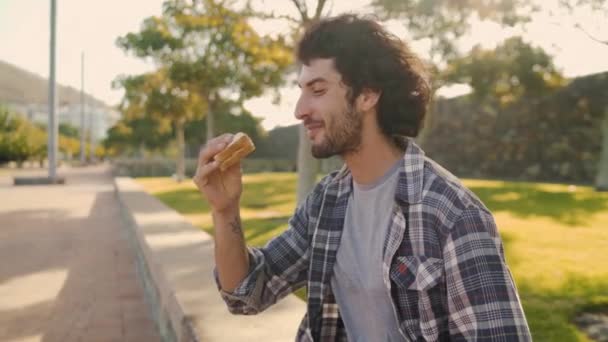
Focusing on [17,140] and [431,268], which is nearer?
[431,268]

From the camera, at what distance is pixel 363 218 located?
5.42 ft

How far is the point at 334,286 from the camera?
1.66 metres

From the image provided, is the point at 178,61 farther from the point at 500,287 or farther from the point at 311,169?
the point at 500,287

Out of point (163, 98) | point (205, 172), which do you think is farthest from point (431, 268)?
point (163, 98)

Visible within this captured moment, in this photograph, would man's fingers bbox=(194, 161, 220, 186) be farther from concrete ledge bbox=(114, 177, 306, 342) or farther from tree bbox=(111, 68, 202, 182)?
tree bbox=(111, 68, 202, 182)

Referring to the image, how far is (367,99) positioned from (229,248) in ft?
2.01

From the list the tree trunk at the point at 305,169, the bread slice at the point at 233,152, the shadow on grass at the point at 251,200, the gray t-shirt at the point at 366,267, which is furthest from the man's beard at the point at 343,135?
the shadow on grass at the point at 251,200

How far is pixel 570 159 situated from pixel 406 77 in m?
18.8

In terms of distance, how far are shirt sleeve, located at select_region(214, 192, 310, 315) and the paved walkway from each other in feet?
7.48

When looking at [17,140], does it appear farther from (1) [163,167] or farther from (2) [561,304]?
(2) [561,304]

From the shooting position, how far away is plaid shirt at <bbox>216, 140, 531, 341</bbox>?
1.28 m

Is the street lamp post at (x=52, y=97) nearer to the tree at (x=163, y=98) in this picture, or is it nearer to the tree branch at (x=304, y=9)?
the tree at (x=163, y=98)

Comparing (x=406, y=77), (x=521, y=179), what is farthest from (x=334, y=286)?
(x=521, y=179)

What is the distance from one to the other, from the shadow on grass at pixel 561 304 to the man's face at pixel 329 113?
6.65 ft
